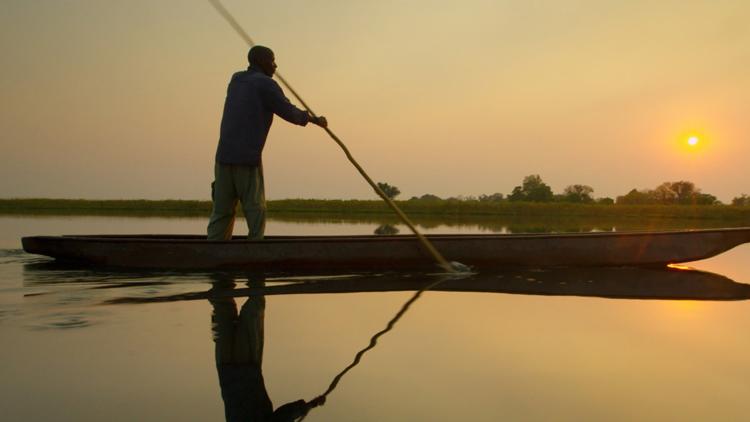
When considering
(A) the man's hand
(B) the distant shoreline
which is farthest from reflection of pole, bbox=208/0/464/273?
(B) the distant shoreline

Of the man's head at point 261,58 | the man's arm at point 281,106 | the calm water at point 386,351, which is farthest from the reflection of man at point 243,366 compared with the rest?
the man's head at point 261,58

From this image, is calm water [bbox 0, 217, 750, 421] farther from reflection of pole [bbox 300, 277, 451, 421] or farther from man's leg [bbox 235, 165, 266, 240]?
man's leg [bbox 235, 165, 266, 240]

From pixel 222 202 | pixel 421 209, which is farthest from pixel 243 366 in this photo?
pixel 421 209

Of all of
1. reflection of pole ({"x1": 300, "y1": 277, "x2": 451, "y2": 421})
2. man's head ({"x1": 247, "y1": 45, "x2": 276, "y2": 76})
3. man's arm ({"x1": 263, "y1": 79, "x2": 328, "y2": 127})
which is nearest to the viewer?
reflection of pole ({"x1": 300, "y1": 277, "x2": 451, "y2": 421})

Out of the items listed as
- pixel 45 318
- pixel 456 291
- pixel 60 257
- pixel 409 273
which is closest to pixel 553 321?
pixel 456 291

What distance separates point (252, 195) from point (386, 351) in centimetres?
406

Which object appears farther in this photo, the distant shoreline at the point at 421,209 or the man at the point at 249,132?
the distant shoreline at the point at 421,209

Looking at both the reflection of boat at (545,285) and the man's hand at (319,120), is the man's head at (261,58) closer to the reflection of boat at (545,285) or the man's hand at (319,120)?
the man's hand at (319,120)

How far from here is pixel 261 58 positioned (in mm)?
6738

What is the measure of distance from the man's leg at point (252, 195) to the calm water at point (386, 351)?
1452mm

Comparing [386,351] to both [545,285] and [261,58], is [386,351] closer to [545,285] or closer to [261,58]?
[545,285]

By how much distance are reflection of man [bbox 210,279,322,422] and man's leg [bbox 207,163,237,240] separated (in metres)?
2.74

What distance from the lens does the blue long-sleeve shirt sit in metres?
6.49

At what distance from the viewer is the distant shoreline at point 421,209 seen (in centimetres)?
3309
